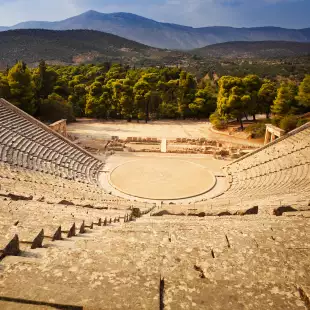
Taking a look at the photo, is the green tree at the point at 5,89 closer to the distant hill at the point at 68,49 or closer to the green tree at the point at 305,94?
the green tree at the point at 305,94

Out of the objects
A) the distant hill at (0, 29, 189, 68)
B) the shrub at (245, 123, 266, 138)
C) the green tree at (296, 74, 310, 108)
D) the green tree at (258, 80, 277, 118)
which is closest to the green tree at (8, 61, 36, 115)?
the shrub at (245, 123, 266, 138)

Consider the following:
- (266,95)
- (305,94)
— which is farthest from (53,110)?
(305,94)

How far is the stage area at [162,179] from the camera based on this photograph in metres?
15.3

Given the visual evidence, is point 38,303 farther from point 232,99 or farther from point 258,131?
point 232,99

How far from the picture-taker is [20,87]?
2852cm

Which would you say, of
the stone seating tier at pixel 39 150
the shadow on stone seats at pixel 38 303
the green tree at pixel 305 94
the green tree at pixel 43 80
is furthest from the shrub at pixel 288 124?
the green tree at pixel 43 80

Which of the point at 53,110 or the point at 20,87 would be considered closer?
the point at 20,87

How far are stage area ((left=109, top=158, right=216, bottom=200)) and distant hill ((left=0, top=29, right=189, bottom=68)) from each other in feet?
224

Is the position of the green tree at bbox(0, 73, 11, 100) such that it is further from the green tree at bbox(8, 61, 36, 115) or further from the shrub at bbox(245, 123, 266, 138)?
the shrub at bbox(245, 123, 266, 138)

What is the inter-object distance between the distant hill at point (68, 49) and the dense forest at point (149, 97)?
4590cm

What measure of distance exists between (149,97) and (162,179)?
63.6 feet

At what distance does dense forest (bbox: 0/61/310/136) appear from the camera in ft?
93.6

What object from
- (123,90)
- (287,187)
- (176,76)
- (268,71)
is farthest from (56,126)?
(268,71)

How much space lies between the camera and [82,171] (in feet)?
56.8
